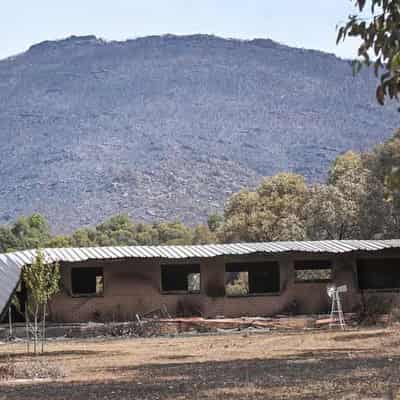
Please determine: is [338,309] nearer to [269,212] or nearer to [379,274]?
[379,274]

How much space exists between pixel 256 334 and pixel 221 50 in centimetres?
16029

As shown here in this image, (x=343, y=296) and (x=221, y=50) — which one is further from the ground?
(x=221, y=50)

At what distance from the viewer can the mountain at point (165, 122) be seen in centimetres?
12050

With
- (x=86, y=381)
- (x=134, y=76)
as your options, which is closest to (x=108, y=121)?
(x=134, y=76)

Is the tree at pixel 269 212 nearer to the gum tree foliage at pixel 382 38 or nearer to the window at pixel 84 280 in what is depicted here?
the window at pixel 84 280

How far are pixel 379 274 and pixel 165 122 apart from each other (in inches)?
4624

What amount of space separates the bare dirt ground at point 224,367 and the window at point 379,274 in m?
7.44

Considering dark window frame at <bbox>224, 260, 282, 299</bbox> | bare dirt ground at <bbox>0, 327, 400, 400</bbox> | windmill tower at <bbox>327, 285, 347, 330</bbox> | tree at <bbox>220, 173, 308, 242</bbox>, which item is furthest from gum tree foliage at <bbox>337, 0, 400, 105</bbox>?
tree at <bbox>220, 173, 308, 242</bbox>

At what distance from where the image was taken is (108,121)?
491 feet

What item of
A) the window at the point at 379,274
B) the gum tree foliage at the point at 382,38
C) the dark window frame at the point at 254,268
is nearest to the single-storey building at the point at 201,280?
the dark window frame at the point at 254,268

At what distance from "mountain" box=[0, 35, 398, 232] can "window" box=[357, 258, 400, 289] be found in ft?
253

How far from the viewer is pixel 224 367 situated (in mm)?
14523

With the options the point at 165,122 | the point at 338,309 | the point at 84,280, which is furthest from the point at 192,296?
the point at 165,122

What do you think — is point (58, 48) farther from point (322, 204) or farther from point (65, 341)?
point (65, 341)
